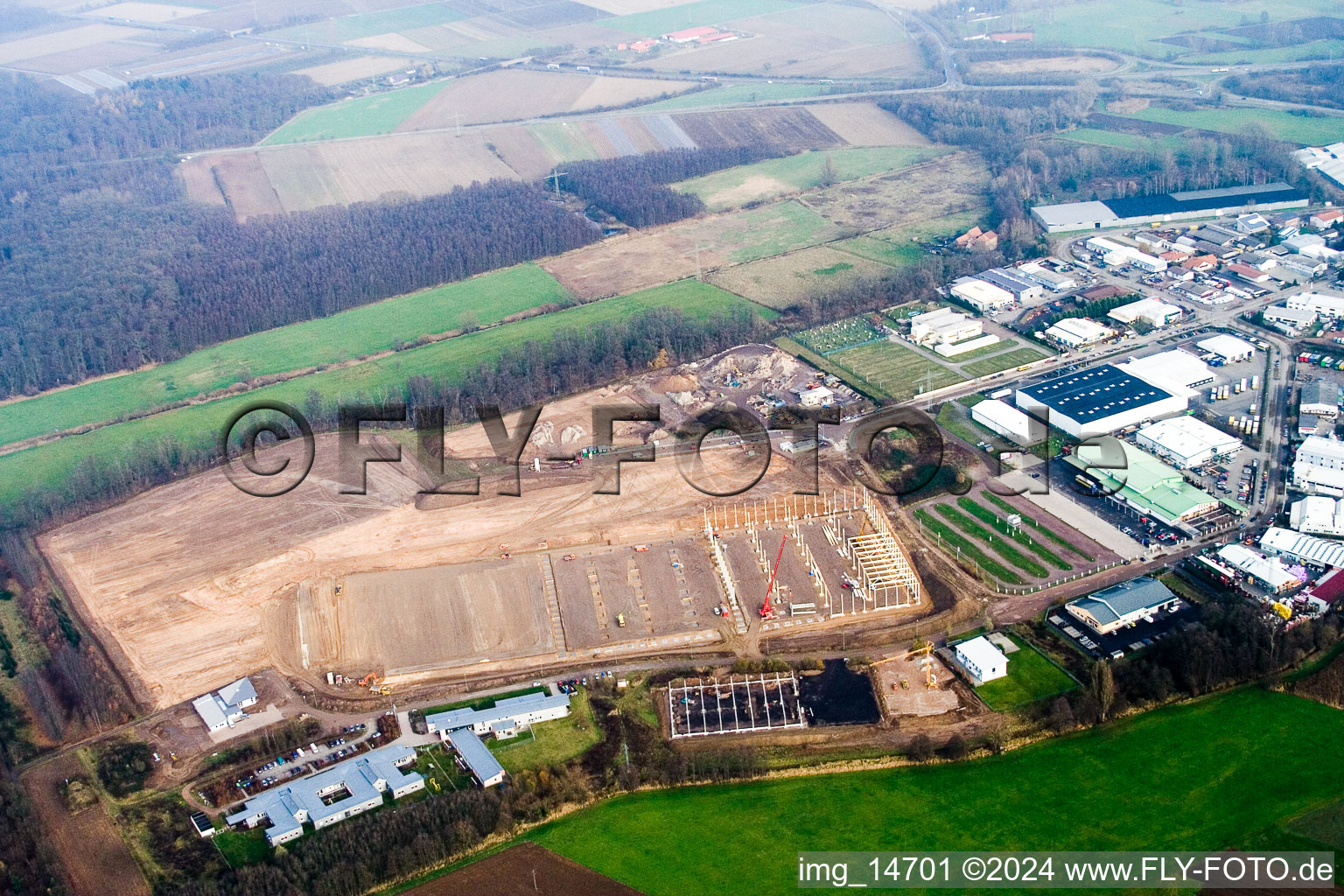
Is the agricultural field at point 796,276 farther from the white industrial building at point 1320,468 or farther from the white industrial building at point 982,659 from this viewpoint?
the white industrial building at point 982,659

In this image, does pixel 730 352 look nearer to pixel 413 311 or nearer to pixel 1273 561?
pixel 413 311

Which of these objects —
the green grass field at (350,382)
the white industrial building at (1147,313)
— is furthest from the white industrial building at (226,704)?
the white industrial building at (1147,313)

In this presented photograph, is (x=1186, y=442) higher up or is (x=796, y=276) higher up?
(x=796, y=276)

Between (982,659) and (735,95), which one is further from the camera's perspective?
(735,95)

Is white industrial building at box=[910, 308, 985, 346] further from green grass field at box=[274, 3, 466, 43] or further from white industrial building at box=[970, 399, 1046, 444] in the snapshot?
green grass field at box=[274, 3, 466, 43]

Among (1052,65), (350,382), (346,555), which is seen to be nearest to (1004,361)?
(346,555)

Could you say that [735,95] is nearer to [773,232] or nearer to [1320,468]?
[773,232]

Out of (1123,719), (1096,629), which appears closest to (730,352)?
(1096,629)
